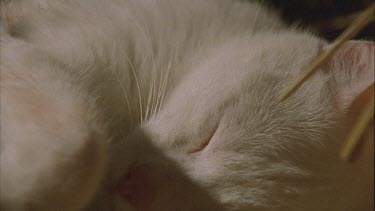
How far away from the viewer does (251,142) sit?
40.1 inches

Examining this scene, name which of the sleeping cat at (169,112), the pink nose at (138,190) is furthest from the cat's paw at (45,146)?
the pink nose at (138,190)

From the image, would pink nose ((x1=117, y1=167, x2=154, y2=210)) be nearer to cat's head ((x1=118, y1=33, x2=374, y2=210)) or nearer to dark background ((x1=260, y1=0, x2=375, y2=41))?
cat's head ((x1=118, y1=33, x2=374, y2=210))

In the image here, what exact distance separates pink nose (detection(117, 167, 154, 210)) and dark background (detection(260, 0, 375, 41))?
85 cm

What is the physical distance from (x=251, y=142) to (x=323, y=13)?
98cm

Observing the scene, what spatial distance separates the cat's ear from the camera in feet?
3.58

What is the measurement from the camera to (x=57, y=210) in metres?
0.81

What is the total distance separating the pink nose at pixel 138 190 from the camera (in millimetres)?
975

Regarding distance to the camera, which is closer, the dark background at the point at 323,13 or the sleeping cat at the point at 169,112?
the sleeping cat at the point at 169,112

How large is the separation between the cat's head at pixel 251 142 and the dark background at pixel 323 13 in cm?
57

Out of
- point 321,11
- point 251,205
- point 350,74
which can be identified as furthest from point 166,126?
point 321,11

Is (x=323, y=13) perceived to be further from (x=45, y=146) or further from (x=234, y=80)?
(x=45, y=146)

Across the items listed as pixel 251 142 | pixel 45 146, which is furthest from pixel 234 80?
pixel 45 146

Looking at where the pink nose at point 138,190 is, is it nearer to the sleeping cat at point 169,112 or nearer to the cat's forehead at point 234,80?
the sleeping cat at point 169,112

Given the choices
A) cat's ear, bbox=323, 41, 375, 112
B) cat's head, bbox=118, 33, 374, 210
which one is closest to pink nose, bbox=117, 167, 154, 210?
cat's head, bbox=118, 33, 374, 210
